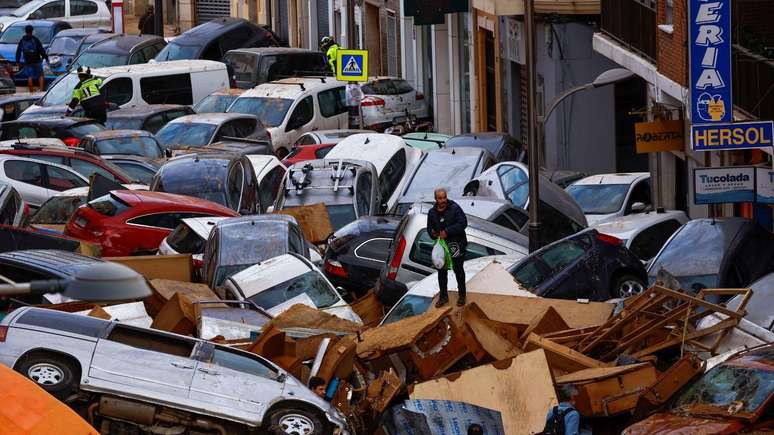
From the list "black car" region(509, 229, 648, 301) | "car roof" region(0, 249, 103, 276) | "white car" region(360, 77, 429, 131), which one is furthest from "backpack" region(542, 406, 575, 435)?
"white car" region(360, 77, 429, 131)

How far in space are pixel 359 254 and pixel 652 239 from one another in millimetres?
3835

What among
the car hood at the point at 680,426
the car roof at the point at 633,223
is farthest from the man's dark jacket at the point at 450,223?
the car roof at the point at 633,223

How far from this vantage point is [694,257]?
17.0 metres

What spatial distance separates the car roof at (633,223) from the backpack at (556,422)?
8.02 metres

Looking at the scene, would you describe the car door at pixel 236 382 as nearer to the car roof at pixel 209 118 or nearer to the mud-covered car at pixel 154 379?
the mud-covered car at pixel 154 379

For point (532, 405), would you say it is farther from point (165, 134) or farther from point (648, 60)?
point (165, 134)

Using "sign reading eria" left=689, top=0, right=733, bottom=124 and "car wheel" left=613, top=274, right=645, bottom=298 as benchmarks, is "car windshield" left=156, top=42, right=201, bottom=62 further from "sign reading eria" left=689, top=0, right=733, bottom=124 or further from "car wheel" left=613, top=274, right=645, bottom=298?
"car wheel" left=613, top=274, right=645, bottom=298

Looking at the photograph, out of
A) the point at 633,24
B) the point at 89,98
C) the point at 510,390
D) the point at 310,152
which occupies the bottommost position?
the point at 510,390

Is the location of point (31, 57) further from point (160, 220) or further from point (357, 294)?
point (357, 294)

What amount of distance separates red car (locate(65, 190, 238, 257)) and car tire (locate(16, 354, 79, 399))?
28.6 ft

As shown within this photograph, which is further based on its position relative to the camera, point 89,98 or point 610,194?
point 89,98

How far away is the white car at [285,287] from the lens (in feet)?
54.7

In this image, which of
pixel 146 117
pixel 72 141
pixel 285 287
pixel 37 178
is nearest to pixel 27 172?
pixel 37 178

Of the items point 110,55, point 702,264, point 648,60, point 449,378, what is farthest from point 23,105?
point 449,378
